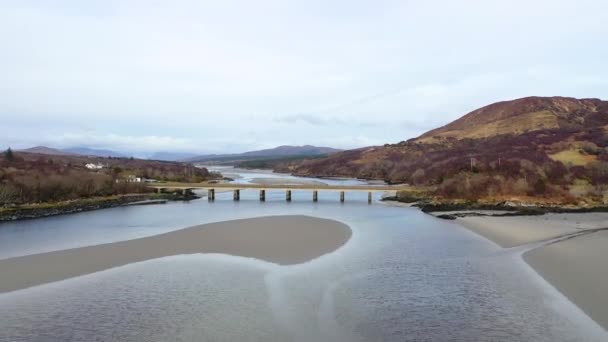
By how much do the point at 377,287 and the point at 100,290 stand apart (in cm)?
1000

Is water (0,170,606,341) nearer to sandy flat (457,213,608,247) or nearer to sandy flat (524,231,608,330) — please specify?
sandy flat (524,231,608,330)

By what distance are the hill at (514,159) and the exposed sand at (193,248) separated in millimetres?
31521

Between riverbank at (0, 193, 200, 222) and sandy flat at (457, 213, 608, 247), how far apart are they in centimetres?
3952

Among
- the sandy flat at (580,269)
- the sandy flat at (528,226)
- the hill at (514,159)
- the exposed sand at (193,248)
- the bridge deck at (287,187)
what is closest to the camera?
the sandy flat at (580,269)

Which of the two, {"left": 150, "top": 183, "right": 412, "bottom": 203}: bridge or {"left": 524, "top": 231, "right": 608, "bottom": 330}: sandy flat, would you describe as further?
{"left": 150, "top": 183, "right": 412, "bottom": 203}: bridge

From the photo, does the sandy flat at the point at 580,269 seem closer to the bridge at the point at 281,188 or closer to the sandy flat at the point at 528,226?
the sandy flat at the point at 528,226

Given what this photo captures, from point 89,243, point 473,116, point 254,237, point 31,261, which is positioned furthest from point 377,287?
point 473,116

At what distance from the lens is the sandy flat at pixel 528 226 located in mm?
28859

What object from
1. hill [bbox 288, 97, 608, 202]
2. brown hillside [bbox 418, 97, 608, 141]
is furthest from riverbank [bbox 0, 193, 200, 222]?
brown hillside [bbox 418, 97, 608, 141]

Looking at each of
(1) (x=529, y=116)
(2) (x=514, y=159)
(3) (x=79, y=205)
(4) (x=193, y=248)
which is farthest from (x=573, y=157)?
(1) (x=529, y=116)

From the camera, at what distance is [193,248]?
24.8 metres

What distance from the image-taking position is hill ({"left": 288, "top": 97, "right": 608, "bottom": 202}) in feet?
187

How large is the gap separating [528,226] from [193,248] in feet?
81.6

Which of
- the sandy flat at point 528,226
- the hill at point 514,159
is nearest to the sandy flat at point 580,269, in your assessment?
the sandy flat at point 528,226
